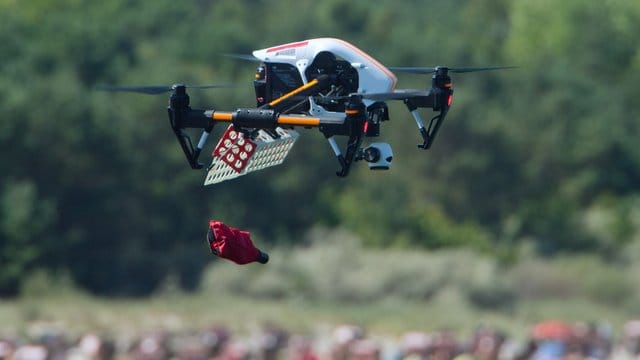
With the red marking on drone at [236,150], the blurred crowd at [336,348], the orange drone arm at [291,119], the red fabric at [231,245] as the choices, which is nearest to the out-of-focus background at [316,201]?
the blurred crowd at [336,348]

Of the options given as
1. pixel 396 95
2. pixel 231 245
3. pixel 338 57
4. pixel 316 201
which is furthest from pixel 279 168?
pixel 396 95

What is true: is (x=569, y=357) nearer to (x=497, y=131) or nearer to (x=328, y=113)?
(x=328, y=113)

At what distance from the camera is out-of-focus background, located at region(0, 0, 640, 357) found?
54781mm

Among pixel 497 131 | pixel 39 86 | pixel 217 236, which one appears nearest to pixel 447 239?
pixel 497 131

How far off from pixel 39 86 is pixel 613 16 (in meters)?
35.8

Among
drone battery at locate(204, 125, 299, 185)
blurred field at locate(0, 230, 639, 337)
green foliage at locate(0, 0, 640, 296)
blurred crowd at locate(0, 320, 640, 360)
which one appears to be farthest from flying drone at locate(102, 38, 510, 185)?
green foliage at locate(0, 0, 640, 296)

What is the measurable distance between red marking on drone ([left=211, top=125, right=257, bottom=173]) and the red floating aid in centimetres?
93

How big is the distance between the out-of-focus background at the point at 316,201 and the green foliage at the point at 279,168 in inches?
4.2

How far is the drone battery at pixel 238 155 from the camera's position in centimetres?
2214

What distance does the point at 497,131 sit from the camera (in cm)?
7256

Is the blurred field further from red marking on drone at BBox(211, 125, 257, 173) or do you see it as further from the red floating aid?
red marking on drone at BBox(211, 125, 257, 173)

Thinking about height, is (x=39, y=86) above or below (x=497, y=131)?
below

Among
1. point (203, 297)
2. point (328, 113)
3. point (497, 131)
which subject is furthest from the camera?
point (497, 131)

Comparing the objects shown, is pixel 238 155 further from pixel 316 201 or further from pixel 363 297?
pixel 316 201
